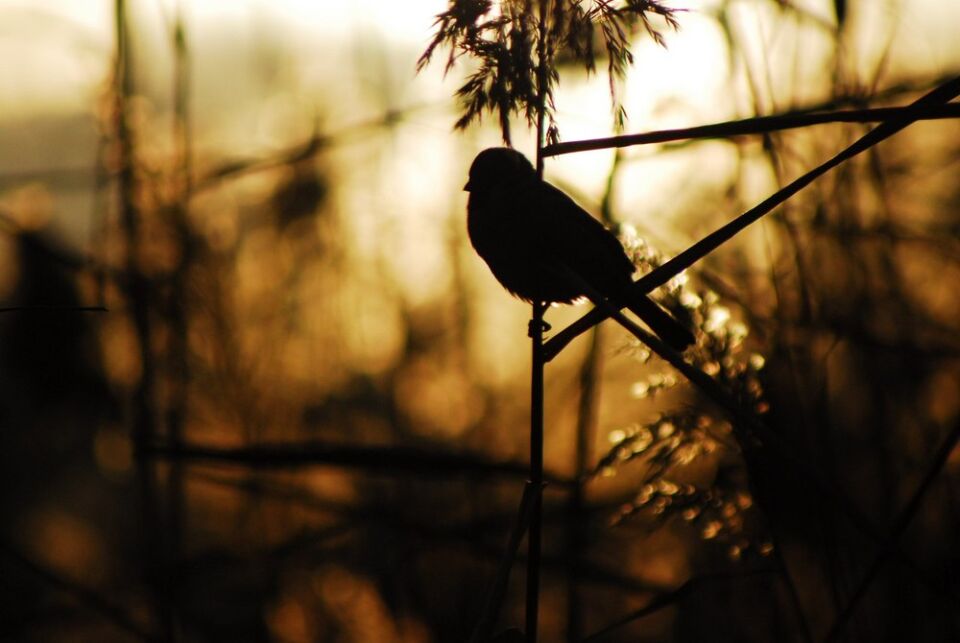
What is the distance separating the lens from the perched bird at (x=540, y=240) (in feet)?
5.00

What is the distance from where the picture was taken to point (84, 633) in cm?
461

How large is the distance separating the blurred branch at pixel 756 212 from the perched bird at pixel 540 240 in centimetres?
20

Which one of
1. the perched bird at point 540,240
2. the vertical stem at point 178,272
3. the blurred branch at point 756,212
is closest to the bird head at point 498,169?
the perched bird at point 540,240

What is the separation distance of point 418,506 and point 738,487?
72.9 inches

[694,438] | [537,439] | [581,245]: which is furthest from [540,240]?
[537,439]

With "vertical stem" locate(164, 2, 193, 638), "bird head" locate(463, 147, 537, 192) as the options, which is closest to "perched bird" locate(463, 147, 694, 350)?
"bird head" locate(463, 147, 537, 192)

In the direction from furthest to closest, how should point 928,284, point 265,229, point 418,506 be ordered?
1. point 265,229
2. point 418,506
3. point 928,284

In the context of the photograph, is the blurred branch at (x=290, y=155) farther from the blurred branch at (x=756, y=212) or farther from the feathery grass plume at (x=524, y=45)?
the blurred branch at (x=756, y=212)

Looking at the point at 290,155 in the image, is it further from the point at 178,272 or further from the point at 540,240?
the point at 540,240

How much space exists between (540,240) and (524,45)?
Result: 560 millimetres

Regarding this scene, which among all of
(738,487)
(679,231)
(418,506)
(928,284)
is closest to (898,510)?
(738,487)

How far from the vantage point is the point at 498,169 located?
180 centimetres

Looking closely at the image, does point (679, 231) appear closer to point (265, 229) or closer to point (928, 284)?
point (928, 284)

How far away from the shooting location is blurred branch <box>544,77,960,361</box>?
0.89m
